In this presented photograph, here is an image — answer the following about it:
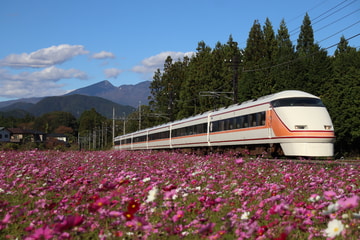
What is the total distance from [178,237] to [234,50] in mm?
77536

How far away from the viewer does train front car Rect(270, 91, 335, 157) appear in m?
17.8

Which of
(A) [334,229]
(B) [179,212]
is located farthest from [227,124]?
(A) [334,229]

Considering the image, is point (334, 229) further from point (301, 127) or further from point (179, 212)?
point (301, 127)

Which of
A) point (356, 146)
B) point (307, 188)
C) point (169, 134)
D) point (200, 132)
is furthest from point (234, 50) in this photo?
point (307, 188)

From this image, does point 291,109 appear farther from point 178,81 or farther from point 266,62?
point 178,81

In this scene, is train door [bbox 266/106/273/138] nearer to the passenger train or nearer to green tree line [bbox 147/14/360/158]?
the passenger train

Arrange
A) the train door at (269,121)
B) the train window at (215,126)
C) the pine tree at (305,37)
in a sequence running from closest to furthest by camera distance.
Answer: the train door at (269,121), the train window at (215,126), the pine tree at (305,37)

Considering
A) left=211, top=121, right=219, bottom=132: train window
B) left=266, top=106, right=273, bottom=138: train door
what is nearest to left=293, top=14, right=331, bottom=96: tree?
left=211, top=121, right=219, bottom=132: train window

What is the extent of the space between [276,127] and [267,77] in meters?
39.2

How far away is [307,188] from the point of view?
23.4 feet

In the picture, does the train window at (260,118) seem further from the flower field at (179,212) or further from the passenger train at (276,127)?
the flower field at (179,212)

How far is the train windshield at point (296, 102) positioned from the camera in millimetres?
18828

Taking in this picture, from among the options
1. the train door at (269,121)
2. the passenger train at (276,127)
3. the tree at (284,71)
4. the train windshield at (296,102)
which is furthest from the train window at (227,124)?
the tree at (284,71)

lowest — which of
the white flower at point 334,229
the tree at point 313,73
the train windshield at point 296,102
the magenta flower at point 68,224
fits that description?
the white flower at point 334,229
